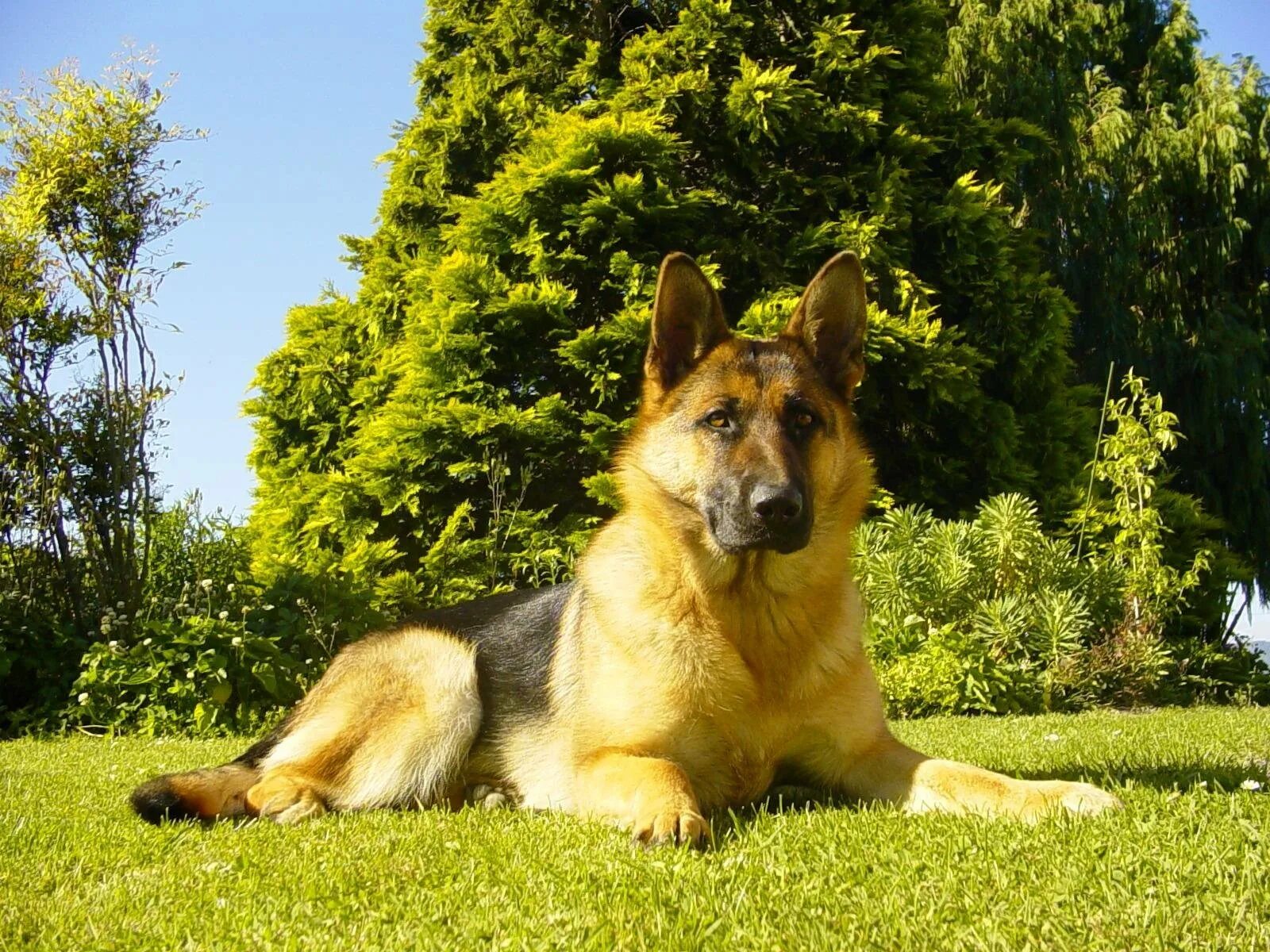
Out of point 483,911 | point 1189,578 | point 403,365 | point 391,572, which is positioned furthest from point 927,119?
point 483,911

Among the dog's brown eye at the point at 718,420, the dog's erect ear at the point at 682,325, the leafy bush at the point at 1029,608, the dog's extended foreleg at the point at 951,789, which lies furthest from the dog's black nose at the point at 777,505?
the leafy bush at the point at 1029,608

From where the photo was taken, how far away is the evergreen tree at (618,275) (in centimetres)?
986

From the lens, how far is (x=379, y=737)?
13.6 ft

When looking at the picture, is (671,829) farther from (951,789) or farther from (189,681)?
(189,681)

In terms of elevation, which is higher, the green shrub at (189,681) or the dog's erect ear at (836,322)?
the dog's erect ear at (836,322)

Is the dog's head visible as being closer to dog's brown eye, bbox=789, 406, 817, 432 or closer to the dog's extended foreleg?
dog's brown eye, bbox=789, 406, 817, 432

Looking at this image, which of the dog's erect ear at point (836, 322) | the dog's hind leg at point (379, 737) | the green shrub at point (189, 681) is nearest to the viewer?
the dog's hind leg at point (379, 737)

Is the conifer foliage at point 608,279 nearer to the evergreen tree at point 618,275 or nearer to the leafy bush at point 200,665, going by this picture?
the evergreen tree at point 618,275

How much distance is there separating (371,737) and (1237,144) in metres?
18.5

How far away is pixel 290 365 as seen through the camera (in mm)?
12516

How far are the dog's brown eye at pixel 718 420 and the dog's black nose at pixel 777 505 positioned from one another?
41cm

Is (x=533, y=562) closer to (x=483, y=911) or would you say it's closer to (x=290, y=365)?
(x=290, y=365)

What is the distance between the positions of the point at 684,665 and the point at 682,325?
1.43m

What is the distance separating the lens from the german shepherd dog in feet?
11.7
